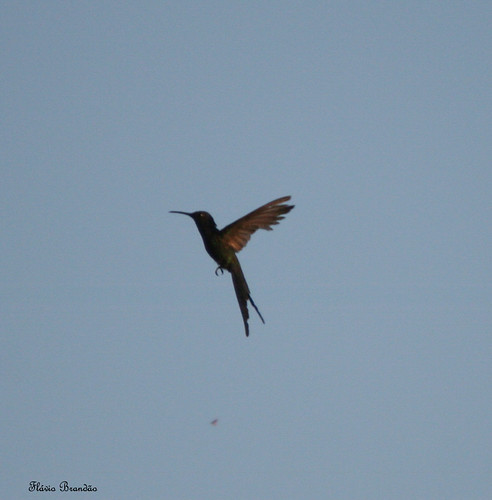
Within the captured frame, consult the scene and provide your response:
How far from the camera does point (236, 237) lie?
11.6 m

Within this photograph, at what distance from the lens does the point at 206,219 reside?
11086mm

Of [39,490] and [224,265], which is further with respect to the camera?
[39,490]

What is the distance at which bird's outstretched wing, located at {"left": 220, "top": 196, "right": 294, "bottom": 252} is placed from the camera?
405 inches

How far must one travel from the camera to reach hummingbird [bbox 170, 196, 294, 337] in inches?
418

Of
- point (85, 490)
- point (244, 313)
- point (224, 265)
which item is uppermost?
point (224, 265)

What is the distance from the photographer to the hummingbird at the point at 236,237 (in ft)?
34.8

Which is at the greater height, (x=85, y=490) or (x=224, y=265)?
(x=224, y=265)

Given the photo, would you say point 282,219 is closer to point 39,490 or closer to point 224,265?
point 224,265

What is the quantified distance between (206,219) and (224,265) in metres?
0.84

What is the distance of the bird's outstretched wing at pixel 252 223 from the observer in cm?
1029

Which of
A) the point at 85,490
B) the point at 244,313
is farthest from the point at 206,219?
the point at 85,490

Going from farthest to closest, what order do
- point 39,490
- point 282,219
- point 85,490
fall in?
point 39,490
point 85,490
point 282,219

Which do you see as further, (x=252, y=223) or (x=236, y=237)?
(x=236, y=237)

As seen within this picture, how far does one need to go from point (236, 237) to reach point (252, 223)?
647 millimetres
